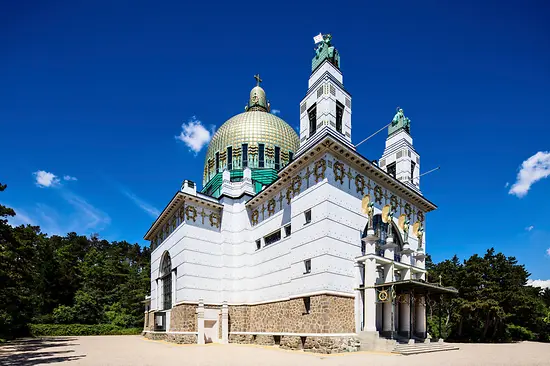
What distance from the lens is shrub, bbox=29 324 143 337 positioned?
137ft

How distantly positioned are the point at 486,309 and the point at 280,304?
21.1 metres

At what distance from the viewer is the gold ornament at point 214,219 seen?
3153cm

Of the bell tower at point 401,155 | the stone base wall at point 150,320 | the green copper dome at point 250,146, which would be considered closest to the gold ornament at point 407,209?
the bell tower at point 401,155

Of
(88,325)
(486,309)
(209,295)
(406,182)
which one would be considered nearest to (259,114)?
(406,182)

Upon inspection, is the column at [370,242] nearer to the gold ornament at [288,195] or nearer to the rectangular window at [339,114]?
the gold ornament at [288,195]

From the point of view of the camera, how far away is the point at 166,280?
3434 cm

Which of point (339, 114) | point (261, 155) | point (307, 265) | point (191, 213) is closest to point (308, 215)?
point (307, 265)

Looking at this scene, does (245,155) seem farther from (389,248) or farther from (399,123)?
(389,248)

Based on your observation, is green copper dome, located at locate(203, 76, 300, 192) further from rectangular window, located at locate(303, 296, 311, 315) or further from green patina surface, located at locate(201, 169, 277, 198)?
rectangular window, located at locate(303, 296, 311, 315)

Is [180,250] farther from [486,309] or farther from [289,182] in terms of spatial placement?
[486,309]

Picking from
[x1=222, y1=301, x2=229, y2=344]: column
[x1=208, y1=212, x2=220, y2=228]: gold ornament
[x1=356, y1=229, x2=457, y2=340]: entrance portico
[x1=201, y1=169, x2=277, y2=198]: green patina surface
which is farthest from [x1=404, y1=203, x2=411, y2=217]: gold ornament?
[x1=222, y1=301, x2=229, y2=344]: column

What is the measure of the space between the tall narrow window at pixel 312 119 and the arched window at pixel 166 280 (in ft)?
58.6

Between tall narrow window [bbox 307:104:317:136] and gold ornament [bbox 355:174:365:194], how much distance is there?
4771 millimetres

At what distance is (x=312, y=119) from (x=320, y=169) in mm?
5427
